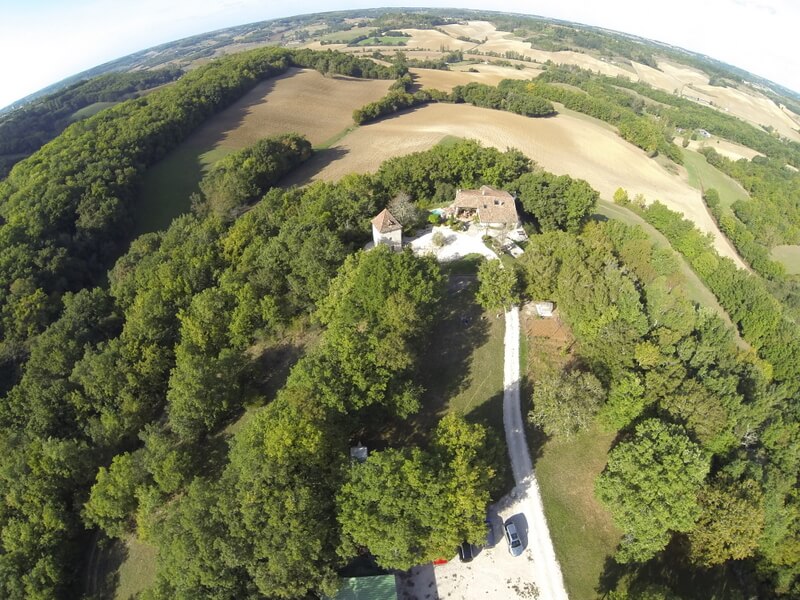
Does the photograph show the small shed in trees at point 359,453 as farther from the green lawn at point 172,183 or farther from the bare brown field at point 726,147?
the bare brown field at point 726,147

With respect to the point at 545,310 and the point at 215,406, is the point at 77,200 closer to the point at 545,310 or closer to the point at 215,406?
the point at 215,406

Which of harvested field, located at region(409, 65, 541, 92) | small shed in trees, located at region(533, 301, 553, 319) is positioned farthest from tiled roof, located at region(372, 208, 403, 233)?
harvested field, located at region(409, 65, 541, 92)

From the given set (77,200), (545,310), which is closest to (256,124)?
(77,200)

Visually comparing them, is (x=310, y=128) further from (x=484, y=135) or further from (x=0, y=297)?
(x=0, y=297)

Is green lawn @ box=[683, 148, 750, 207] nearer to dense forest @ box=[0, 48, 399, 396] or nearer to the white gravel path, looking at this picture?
the white gravel path

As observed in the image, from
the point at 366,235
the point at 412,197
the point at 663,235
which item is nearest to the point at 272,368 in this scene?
the point at 366,235

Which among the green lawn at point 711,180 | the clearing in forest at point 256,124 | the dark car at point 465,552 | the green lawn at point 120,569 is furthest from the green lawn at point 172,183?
the green lawn at point 711,180
